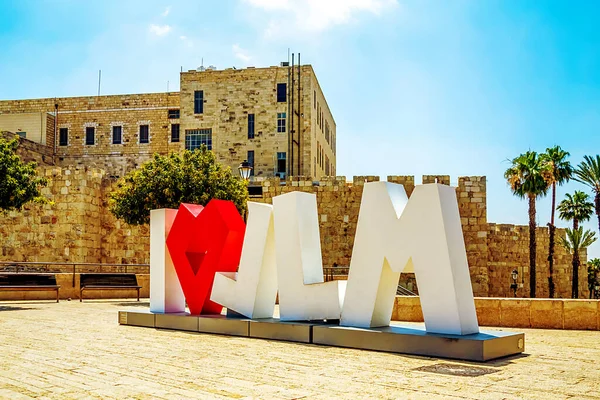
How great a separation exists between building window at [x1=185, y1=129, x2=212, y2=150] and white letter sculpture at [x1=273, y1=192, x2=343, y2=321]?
2640cm

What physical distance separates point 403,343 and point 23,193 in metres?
11.6

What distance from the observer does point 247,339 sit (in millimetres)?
9281

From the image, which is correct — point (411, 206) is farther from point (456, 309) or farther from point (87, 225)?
point (87, 225)

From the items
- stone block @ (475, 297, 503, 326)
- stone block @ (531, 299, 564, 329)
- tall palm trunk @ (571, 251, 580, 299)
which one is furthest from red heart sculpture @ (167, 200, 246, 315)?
tall palm trunk @ (571, 251, 580, 299)

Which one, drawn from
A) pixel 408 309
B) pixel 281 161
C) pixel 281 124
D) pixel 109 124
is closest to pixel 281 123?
pixel 281 124

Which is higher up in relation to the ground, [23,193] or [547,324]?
[23,193]

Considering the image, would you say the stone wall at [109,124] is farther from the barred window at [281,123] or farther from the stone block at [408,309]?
the stone block at [408,309]

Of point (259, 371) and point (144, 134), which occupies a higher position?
point (144, 134)

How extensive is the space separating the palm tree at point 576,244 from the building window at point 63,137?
30482 mm

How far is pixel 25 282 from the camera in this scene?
54.4ft

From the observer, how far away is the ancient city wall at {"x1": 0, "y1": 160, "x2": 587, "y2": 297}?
88.9ft

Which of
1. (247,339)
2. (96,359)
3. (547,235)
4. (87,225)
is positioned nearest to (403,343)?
(247,339)

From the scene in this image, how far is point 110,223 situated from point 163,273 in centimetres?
1844

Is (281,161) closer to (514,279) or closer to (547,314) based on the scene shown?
(514,279)
